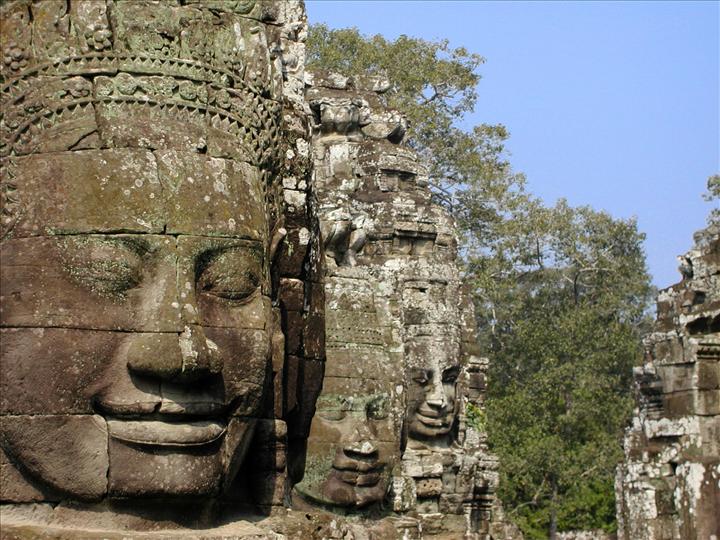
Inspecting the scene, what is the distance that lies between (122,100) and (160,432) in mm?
Result: 1119

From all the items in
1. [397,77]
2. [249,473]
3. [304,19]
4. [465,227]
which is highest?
[397,77]

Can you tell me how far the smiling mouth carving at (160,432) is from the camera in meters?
4.91

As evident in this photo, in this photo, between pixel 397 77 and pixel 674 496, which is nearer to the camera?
pixel 674 496

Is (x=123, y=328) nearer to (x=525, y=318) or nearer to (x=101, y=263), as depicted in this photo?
(x=101, y=263)

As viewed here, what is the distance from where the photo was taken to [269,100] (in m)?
5.62

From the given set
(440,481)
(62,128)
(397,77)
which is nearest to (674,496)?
(440,481)

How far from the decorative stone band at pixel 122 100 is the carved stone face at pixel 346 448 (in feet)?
14.2

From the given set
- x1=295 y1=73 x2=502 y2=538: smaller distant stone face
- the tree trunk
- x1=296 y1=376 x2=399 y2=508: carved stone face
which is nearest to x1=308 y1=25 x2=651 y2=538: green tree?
the tree trunk

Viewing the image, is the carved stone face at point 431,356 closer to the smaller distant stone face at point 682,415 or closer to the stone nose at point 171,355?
the smaller distant stone face at point 682,415

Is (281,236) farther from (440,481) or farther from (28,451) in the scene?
(440,481)

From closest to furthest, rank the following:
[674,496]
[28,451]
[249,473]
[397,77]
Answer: [28,451] < [249,473] < [674,496] < [397,77]

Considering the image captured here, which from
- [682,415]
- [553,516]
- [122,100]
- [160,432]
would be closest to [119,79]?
[122,100]

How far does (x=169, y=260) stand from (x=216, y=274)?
0.20 meters

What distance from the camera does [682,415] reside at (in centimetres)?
1439
